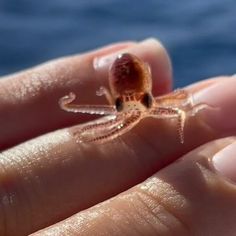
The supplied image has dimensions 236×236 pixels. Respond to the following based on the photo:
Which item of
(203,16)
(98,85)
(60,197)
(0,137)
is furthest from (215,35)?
(60,197)

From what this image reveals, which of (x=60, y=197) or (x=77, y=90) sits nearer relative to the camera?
(x=60, y=197)

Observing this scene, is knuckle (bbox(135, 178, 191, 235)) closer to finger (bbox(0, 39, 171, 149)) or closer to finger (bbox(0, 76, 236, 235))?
finger (bbox(0, 76, 236, 235))

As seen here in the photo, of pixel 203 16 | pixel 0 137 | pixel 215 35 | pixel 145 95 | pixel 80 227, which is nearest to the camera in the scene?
pixel 80 227

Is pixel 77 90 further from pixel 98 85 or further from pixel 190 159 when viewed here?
pixel 190 159

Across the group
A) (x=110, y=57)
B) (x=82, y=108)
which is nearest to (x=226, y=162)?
(x=82, y=108)

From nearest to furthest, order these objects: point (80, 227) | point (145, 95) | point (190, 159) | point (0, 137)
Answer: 1. point (80, 227)
2. point (190, 159)
3. point (145, 95)
4. point (0, 137)

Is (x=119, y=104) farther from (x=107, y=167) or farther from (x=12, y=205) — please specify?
(x=12, y=205)

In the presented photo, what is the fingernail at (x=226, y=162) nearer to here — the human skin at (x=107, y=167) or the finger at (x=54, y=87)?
the human skin at (x=107, y=167)

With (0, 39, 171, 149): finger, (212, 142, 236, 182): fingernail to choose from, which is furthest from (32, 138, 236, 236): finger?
(0, 39, 171, 149): finger
